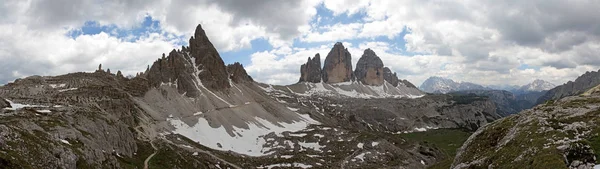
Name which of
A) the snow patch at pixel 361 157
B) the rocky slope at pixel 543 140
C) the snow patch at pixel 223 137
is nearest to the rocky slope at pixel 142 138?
the snow patch at pixel 361 157

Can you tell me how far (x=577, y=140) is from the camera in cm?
2812

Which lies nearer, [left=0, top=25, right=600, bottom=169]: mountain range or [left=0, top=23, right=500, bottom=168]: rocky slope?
[left=0, top=25, right=600, bottom=169]: mountain range

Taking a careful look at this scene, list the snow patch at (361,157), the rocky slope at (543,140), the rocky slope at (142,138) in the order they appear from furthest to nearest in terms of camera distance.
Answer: the snow patch at (361,157)
the rocky slope at (142,138)
the rocky slope at (543,140)

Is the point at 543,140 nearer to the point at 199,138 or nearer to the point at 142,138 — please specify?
the point at 142,138

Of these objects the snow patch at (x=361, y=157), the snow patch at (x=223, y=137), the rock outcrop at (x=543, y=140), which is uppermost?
the rock outcrop at (x=543, y=140)

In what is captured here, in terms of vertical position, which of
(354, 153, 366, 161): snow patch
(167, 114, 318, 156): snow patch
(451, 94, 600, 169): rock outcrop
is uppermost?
(451, 94, 600, 169): rock outcrop

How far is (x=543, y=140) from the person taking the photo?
29.8 meters

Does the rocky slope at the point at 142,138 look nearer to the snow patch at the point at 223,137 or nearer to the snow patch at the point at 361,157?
the snow patch at the point at 361,157

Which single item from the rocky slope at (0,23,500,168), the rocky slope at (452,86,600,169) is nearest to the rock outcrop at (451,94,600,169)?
the rocky slope at (452,86,600,169)

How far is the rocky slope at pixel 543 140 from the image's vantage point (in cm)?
2634

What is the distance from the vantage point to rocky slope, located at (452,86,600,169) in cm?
2634

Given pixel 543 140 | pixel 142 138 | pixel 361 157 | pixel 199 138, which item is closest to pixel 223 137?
pixel 199 138

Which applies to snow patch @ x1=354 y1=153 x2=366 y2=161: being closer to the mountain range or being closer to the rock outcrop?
the mountain range

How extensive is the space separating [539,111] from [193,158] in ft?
348
